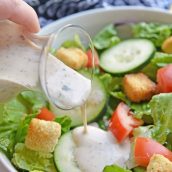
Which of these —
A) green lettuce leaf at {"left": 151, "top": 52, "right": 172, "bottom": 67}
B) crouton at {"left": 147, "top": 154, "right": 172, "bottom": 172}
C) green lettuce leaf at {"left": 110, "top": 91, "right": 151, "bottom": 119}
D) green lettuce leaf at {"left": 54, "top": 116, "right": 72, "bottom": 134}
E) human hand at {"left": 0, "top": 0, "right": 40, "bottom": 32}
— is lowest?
green lettuce leaf at {"left": 110, "top": 91, "right": 151, "bottom": 119}

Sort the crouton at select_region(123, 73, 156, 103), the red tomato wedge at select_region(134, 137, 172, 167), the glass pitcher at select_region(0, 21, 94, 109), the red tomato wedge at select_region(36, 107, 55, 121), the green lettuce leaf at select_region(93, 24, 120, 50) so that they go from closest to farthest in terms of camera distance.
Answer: the glass pitcher at select_region(0, 21, 94, 109) < the red tomato wedge at select_region(134, 137, 172, 167) < the red tomato wedge at select_region(36, 107, 55, 121) < the crouton at select_region(123, 73, 156, 103) < the green lettuce leaf at select_region(93, 24, 120, 50)

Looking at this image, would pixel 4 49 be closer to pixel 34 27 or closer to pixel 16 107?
pixel 34 27

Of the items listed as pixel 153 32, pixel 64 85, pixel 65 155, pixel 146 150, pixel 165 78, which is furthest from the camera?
pixel 153 32

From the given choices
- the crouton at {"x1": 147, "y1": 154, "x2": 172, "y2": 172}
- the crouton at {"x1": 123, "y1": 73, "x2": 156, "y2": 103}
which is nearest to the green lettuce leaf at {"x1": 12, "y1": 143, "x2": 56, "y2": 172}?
the crouton at {"x1": 147, "y1": 154, "x2": 172, "y2": 172}

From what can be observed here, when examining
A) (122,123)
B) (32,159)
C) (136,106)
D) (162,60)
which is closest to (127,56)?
(162,60)

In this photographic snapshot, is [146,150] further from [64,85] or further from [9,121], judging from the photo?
[9,121]

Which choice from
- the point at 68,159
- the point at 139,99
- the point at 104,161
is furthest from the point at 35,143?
the point at 139,99

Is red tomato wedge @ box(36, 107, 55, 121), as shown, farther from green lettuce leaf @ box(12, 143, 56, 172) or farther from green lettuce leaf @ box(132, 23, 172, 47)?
green lettuce leaf @ box(132, 23, 172, 47)
